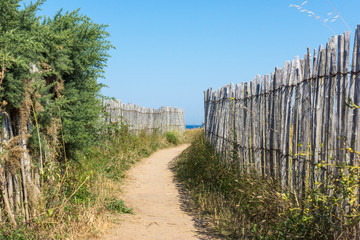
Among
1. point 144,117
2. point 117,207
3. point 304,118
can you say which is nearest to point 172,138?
point 144,117

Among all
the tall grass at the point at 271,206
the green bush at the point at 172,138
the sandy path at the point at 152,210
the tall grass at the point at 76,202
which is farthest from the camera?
the green bush at the point at 172,138

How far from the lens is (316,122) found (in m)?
4.32

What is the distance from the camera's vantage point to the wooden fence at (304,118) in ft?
12.6

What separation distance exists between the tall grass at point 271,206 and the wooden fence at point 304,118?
0.21 metres

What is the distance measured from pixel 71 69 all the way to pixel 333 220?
4.91m

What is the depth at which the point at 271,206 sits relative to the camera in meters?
4.88

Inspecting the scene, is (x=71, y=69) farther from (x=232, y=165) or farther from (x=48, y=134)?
(x=232, y=165)

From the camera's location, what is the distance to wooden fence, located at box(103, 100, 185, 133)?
41.1ft

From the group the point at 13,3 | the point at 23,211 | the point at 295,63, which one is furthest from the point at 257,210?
the point at 13,3

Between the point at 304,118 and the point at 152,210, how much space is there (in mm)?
3494

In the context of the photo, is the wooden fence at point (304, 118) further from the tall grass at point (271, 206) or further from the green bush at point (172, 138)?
the green bush at point (172, 138)

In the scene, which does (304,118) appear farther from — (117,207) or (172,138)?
(172,138)

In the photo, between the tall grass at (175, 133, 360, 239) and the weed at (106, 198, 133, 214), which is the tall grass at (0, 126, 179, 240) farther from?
the tall grass at (175, 133, 360, 239)

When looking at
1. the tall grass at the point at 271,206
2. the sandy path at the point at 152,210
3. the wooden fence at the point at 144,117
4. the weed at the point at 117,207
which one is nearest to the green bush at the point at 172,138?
the wooden fence at the point at 144,117
